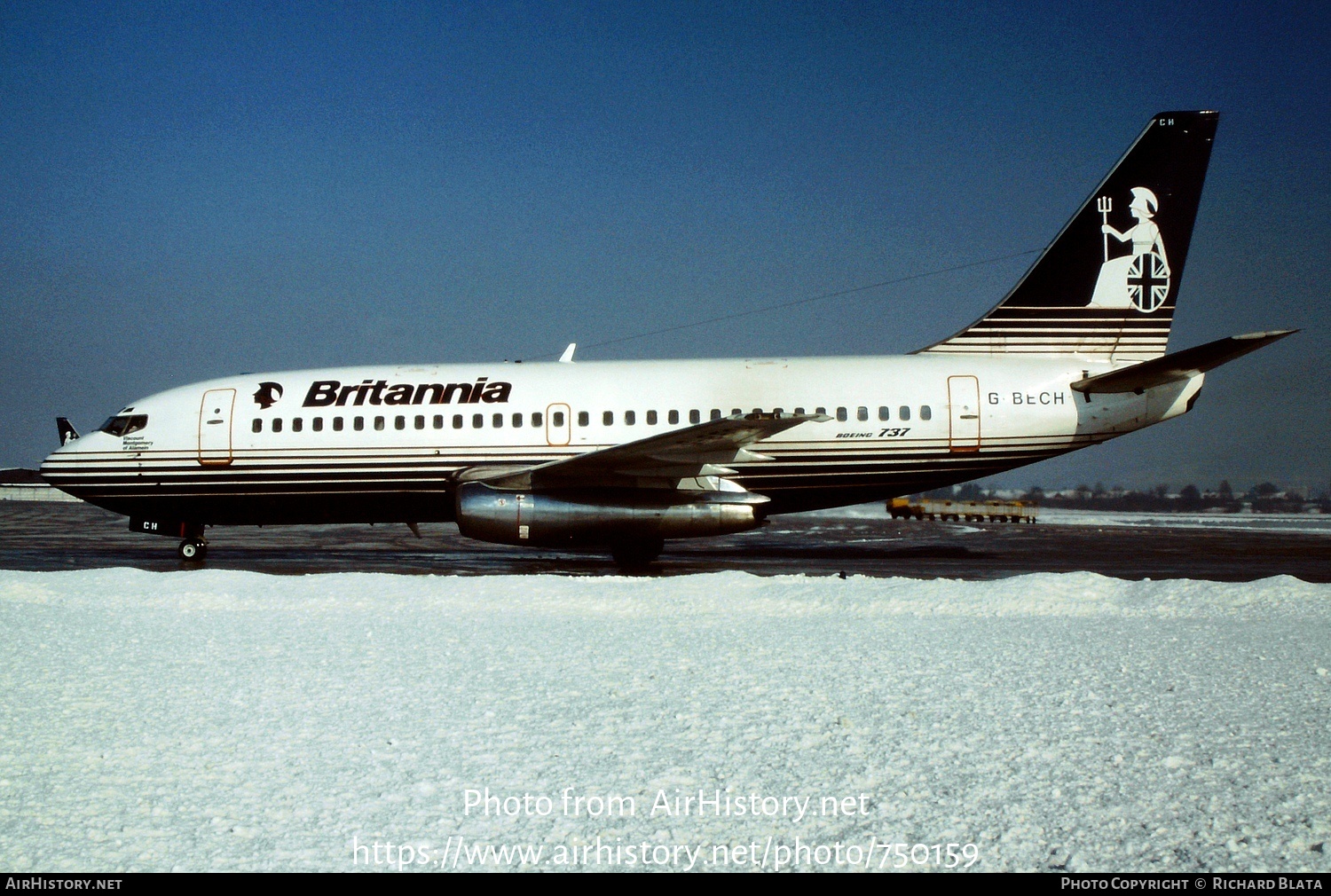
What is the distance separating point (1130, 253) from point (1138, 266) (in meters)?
0.26

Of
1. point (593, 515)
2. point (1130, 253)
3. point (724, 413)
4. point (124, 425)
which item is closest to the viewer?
point (593, 515)

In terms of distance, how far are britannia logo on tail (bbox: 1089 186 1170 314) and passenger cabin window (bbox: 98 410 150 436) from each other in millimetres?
16763

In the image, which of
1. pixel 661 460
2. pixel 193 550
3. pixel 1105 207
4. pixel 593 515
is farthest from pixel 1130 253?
pixel 193 550

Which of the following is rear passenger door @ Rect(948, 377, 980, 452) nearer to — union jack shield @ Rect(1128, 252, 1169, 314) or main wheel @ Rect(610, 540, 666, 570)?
union jack shield @ Rect(1128, 252, 1169, 314)

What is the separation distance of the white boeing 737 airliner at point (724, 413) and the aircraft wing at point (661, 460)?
0.05 metres

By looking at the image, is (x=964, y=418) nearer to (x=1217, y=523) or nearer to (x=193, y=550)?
(x=193, y=550)

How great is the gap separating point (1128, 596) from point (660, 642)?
18.1 ft

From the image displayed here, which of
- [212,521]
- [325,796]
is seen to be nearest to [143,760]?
[325,796]

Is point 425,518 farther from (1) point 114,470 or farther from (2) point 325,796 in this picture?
(2) point 325,796

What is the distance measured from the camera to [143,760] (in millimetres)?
3908

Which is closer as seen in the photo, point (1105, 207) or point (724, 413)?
point (724, 413)

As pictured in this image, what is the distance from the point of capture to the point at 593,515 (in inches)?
512

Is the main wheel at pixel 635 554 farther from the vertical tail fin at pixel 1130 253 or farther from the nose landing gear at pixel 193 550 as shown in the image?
the nose landing gear at pixel 193 550

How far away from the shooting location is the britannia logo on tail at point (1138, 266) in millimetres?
15250
